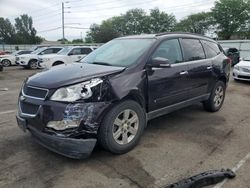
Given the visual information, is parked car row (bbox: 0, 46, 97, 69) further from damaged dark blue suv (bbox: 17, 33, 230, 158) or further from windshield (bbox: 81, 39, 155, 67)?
damaged dark blue suv (bbox: 17, 33, 230, 158)

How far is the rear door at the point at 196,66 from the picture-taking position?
5023mm

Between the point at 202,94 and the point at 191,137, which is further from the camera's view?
the point at 202,94

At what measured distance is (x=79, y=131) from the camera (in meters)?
3.36

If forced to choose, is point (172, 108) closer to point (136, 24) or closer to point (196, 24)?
point (196, 24)

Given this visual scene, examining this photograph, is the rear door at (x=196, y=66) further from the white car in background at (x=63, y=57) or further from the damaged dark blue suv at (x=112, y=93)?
the white car in background at (x=63, y=57)

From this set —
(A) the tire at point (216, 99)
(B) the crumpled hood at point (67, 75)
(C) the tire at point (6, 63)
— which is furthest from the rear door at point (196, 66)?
(C) the tire at point (6, 63)

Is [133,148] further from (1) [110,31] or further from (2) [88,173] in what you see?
(1) [110,31]

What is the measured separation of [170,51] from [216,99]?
208cm

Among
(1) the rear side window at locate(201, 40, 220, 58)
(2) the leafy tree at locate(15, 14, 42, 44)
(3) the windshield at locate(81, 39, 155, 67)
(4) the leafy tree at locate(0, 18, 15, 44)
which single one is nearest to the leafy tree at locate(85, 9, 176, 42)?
(2) the leafy tree at locate(15, 14, 42, 44)

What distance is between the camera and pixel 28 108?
360cm

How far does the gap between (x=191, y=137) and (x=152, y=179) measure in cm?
158

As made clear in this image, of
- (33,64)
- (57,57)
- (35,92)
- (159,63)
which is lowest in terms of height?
(33,64)

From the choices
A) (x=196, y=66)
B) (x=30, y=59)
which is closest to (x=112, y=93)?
(x=196, y=66)

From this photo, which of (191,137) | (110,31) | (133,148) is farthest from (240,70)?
(110,31)
